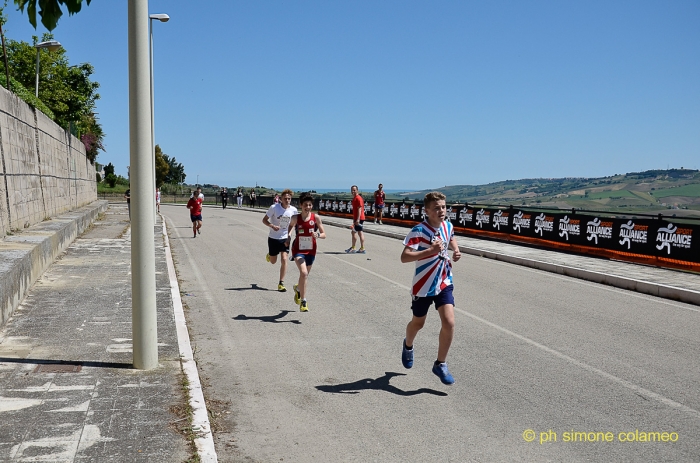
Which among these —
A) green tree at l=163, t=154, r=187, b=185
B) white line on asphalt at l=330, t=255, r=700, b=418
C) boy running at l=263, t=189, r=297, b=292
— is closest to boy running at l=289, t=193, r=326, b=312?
boy running at l=263, t=189, r=297, b=292

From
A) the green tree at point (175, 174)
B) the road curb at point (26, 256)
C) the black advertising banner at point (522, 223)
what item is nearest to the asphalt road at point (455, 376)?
the road curb at point (26, 256)

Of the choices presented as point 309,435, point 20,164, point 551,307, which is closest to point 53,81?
point 20,164

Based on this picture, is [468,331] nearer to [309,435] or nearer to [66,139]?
[309,435]

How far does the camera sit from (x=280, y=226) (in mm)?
12391

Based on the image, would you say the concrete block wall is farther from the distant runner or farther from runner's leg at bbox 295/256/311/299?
the distant runner

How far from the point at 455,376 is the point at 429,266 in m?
1.24

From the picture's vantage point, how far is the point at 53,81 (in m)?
40.3

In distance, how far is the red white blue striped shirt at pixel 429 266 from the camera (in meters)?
6.36

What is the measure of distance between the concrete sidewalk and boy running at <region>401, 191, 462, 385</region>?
234 cm

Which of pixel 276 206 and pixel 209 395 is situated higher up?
pixel 276 206

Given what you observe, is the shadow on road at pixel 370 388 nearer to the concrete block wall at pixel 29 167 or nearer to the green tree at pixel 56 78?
the concrete block wall at pixel 29 167

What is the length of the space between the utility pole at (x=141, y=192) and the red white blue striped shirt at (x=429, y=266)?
249 centimetres

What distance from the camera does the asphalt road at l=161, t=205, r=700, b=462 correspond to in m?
4.99

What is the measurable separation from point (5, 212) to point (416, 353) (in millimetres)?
8879
